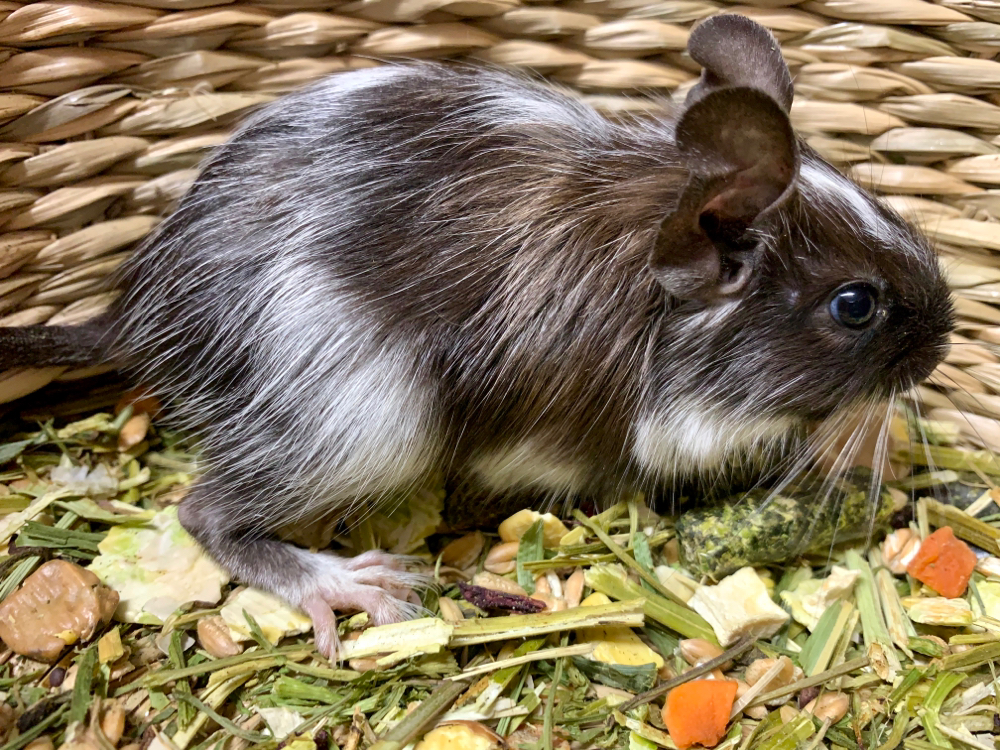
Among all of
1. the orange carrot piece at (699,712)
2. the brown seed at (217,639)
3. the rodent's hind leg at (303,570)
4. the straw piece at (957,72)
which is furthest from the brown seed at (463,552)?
the straw piece at (957,72)

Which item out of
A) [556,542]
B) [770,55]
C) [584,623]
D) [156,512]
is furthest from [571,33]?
[156,512]

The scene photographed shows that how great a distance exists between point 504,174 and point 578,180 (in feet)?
0.71

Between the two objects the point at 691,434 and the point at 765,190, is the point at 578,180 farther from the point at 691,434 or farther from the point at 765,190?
the point at 691,434

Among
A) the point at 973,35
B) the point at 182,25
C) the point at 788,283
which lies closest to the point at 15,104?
the point at 182,25

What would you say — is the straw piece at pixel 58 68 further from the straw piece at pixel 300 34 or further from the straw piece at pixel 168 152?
the straw piece at pixel 300 34

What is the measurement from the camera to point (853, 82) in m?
3.03

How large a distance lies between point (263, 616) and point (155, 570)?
419mm

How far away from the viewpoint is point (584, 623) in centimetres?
246

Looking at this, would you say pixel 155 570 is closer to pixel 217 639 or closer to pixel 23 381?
pixel 217 639

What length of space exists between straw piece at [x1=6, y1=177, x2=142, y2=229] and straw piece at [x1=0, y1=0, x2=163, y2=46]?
47 centimetres

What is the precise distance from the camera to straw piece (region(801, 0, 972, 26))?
9.57 ft

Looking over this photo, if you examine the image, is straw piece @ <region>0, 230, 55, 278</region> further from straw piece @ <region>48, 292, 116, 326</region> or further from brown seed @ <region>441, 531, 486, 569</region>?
brown seed @ <region>441, 531, 486, 569</region>

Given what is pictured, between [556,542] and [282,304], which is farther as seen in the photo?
[556,542]

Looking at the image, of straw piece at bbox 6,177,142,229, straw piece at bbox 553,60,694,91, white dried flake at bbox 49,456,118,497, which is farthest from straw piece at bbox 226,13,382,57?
white dried flake at bbox 49,456,118,497
